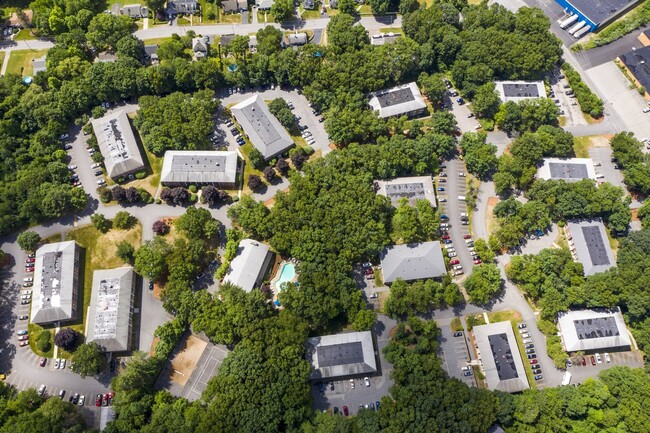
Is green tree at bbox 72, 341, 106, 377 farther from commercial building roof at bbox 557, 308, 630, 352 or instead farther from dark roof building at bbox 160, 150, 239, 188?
commercial building roof at bbox 557, 308, 630, 352

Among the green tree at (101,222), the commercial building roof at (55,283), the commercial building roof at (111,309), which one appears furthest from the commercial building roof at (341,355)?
the green tree at (101,222)

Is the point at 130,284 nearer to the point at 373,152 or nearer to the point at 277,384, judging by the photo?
the point at 277,384

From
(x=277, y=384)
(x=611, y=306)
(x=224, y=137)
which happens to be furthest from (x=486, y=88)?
(x=277, y=384)

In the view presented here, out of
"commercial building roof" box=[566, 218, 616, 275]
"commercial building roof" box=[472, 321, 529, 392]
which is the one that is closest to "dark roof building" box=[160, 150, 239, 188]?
"commercial building roof" box=[472, 321, 529, 392]

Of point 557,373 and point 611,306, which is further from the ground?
point 611,306

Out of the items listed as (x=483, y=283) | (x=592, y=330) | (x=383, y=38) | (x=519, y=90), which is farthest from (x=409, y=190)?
(x=383, y=38)

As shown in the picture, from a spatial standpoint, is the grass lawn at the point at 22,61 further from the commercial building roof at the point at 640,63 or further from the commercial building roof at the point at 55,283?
the commercial building roof at the point at 640,63

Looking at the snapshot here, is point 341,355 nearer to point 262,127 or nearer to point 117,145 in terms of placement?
point 262,127
